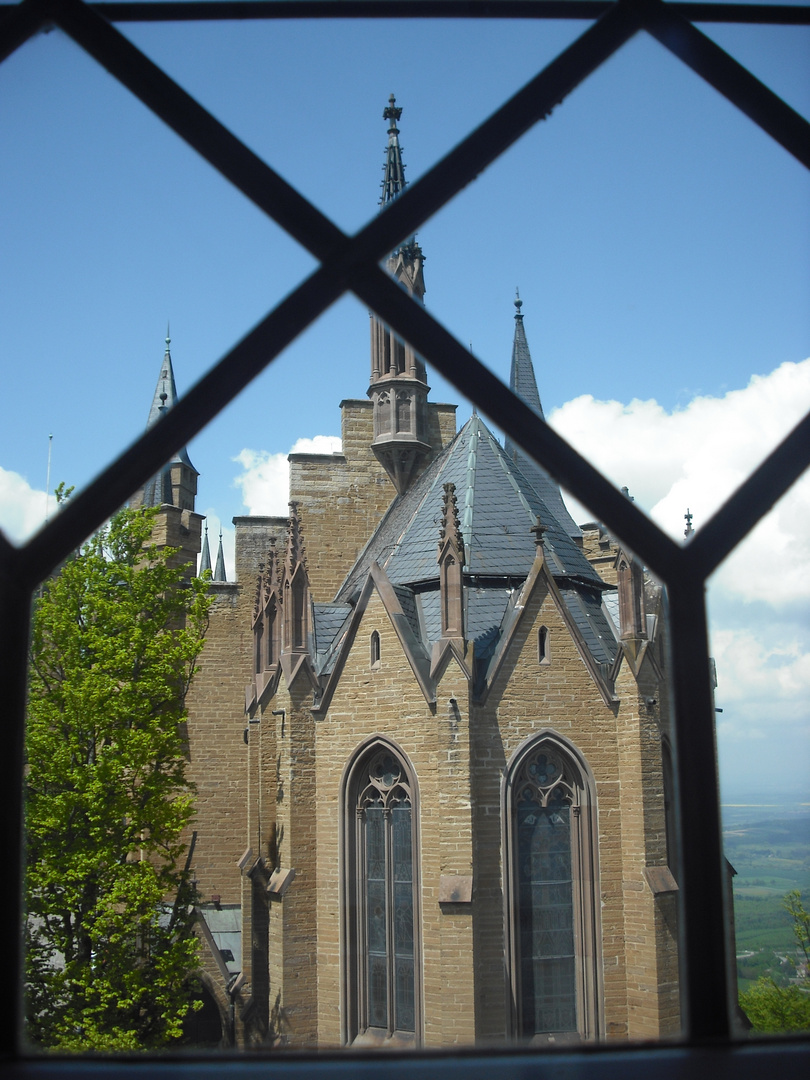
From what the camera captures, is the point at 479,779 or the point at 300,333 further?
the point at 479,779

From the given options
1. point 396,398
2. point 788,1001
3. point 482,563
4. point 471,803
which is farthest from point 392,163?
point 788,1001

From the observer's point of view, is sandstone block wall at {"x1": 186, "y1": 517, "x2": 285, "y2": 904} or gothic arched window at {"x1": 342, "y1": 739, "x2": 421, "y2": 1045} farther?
sandstone block wall at {"x1": 186, "y1": 517, "x2": 285, "y2": 904}

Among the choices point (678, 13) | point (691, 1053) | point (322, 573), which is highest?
point (322, 573)

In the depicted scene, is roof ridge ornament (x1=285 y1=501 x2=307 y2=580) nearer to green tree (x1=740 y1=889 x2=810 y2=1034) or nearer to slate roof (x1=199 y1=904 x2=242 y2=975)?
slate roof (x1=199 y1=904 x2=242 y2=975)

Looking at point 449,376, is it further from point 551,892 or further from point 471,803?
point 551,892

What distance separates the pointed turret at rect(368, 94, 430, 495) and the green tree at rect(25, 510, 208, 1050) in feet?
31.5

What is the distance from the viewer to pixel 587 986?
1452 centimetres

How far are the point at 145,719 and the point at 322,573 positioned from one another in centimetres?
904

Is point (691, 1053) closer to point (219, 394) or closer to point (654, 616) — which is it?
point (219, 394)

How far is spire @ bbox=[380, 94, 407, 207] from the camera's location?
2450 cm

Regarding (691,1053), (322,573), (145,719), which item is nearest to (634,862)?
(145,719)

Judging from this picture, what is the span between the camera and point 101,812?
47.4 ft

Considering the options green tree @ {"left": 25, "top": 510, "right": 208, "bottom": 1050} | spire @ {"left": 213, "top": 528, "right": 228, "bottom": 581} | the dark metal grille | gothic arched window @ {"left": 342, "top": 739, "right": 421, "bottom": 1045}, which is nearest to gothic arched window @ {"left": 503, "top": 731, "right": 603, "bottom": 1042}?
gothic arched window @ {"left": 342, "top": 739, "right": 421, "bottom": 1045}

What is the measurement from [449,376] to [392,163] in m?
25.0
